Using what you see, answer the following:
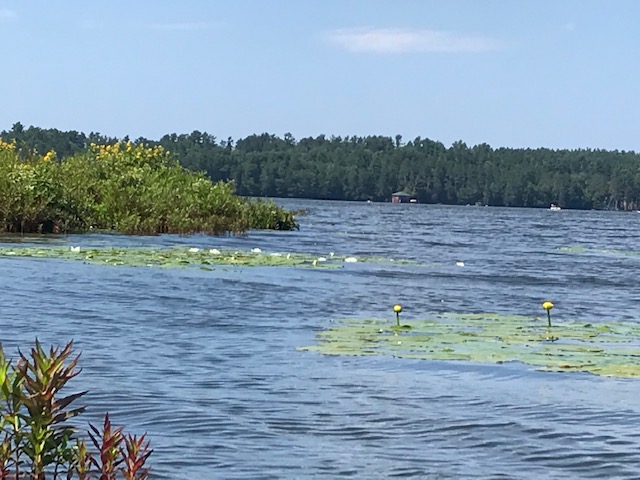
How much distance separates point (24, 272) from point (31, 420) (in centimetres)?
1884

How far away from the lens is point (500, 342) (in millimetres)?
16750

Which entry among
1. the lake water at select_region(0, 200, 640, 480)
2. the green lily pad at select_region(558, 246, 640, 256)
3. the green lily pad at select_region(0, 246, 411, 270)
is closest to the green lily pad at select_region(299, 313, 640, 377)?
the lake water at select_region(0, 200, 640, 480)

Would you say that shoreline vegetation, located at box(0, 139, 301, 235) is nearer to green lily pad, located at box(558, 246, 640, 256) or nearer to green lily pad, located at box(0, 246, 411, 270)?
green lily pad, located at box(0, 246, 411, 270)

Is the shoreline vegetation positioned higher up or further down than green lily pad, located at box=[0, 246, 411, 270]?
higher up

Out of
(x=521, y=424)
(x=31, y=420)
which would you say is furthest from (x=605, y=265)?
(x=31, y=420)

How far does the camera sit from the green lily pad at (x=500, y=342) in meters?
15.0

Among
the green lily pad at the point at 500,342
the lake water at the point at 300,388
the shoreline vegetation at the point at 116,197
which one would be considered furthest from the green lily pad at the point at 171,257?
the green lily pad at the point at 500,342

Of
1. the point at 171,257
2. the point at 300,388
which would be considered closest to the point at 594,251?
the point at 171,257

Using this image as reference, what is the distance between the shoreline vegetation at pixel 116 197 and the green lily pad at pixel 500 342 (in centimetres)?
2025

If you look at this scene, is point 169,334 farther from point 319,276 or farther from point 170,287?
point 319,276

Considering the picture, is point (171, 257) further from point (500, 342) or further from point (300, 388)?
point (300, 388)

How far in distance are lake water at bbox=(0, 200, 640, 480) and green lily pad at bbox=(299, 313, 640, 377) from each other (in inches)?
13.0

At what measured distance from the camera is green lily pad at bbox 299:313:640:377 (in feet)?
49.1

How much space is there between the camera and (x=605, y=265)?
3978 cm
